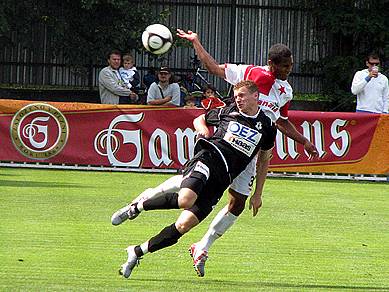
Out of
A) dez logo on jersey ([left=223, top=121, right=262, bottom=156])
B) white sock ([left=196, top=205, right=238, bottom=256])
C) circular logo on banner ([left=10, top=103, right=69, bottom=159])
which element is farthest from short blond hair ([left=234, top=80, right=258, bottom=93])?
circular logo on banner ([left=10, top=103, right=69, bottom=159])

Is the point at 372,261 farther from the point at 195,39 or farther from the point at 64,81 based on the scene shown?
the point at 64,81

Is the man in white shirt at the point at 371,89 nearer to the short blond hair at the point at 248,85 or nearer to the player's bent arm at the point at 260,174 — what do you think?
the player's bent arm at the point at 260,174

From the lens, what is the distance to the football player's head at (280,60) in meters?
10.4

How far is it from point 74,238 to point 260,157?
250 centimetres

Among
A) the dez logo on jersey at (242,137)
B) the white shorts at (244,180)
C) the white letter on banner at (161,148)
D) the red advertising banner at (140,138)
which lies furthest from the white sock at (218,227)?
the white letter on banner at (161,148)

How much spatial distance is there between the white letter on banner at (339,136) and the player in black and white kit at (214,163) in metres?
10.7

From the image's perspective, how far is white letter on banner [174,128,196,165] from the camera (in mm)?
20422

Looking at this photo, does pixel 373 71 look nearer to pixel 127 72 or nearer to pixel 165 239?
pixel 127 72

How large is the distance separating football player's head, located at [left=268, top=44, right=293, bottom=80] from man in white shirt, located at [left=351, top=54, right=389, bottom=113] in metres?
11.3

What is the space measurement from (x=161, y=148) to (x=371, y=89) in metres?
4.28

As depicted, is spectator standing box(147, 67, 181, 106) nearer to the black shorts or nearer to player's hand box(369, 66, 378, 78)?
player's hand box(369, 66, 378, 78)

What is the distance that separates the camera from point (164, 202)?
10.1 m

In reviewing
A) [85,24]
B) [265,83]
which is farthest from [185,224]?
[85,24]

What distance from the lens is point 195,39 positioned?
33.0ft
